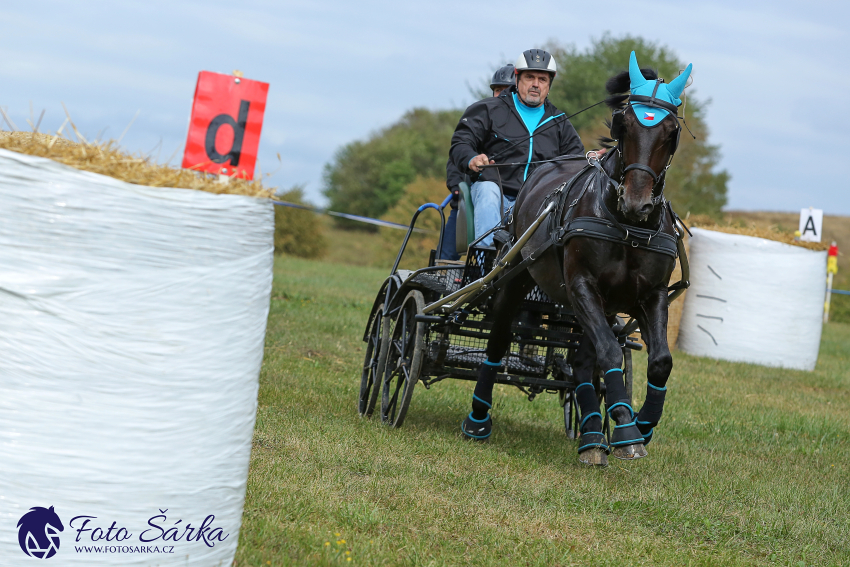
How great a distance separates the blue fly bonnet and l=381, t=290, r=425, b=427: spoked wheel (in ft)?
6.65

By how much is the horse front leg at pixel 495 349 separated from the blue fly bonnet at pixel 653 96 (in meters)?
1.37

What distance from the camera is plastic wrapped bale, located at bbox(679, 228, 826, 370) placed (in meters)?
12.7

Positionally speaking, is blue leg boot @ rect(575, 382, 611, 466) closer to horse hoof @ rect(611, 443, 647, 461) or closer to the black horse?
the black horse

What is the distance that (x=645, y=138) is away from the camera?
14.9ft

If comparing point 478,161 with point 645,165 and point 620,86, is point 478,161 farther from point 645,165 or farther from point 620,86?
point 645,165

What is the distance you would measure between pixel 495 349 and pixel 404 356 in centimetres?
67

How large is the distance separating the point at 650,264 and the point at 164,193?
301 centimetres

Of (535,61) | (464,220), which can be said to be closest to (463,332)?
(464,220)

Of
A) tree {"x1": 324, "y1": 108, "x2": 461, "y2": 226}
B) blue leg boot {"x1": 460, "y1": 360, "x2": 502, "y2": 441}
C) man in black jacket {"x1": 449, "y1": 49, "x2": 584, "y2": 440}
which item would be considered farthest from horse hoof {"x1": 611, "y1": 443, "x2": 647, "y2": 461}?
tree {"x1": 324, "y1": 108, "x2": 461, "y2": 226}

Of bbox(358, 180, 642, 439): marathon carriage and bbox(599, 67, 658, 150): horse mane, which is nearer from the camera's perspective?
bbox(599, 67, 658, 150): horse mane

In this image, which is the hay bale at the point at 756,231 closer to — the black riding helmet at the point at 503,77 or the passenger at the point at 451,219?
the black riding helmet at the point at 503,77

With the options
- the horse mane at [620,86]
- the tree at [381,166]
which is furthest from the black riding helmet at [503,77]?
the tree at [381,166]

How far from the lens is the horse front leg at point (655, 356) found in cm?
491

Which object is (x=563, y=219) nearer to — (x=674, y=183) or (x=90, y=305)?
(x=90, y=305)
